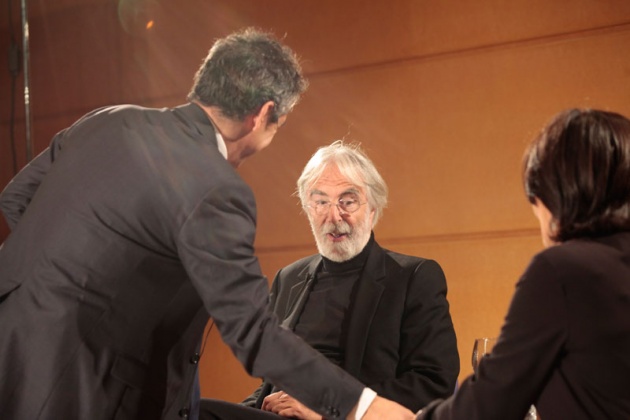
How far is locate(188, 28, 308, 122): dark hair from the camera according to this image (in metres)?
1.95

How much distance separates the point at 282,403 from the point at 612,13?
2.18 m

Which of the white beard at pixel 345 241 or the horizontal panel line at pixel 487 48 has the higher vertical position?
the horizontal panel line at pixel 487 48

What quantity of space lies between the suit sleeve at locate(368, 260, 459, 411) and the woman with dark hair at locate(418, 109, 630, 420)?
2.87ft

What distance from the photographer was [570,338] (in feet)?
4.65

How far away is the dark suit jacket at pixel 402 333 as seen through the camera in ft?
8.04

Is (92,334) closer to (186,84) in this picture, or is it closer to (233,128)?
(233,128)

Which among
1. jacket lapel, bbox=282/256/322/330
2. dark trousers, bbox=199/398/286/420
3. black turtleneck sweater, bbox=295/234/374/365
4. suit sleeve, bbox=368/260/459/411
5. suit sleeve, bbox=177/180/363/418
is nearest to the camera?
suit sleeve, bbox=177/180/363/418

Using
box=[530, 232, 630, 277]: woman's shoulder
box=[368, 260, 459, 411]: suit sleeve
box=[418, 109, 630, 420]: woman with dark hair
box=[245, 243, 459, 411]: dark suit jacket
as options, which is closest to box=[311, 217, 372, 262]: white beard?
box=[245, 243, 459, 411]: dark suit jacket

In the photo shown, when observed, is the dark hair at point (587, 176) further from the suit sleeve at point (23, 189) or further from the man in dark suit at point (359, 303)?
the suit sleeve at point (23, 189)

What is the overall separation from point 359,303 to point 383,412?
2.80ft

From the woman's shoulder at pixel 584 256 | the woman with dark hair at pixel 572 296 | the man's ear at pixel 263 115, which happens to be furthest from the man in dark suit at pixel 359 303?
the woman's shoulder at pixel 584 256

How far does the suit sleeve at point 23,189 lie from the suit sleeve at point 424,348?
1126 mm

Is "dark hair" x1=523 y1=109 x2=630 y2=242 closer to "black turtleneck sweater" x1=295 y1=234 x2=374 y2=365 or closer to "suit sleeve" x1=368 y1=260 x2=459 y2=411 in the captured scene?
"suit sleeve" x1=368 y1=260 x2=459 y2=411

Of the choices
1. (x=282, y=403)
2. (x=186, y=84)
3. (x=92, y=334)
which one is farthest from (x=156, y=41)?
(x=92, y=334)
